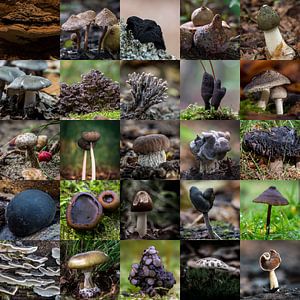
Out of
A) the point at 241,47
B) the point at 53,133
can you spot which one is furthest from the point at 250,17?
the point at 53,133

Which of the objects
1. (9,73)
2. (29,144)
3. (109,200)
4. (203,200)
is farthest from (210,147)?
(9,73)

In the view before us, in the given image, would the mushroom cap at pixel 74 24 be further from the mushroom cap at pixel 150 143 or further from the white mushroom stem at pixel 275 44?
the white mushroom stem at pixel 275 44

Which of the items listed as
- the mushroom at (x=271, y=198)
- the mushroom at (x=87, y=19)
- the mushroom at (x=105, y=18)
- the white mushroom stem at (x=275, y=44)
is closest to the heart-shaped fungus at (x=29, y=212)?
the mushroom at (x=87, y=19)

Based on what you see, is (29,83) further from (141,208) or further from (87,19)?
(141,208)

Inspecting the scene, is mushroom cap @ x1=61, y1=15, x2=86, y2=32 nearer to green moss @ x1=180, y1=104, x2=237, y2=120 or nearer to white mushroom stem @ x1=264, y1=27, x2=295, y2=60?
green moss @ x1=180, y1=104, x2=237, y2=120

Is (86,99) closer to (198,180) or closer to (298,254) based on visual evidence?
(198,180)

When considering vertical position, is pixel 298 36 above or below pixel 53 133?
above
